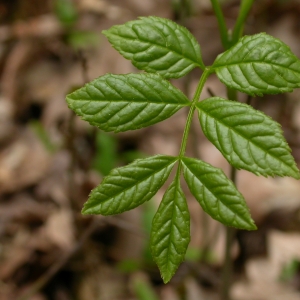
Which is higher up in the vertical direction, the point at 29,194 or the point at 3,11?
the point at 3,11

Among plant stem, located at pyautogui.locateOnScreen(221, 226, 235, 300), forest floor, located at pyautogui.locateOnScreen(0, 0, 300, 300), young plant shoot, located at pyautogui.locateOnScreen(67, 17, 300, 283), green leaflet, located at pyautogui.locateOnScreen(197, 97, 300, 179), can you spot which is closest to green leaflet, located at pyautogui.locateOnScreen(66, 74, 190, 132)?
young plant shoot, located at pyautogui.locateOnScreen(67, 17, 300, 283)

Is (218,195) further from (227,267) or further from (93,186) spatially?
(93,186)

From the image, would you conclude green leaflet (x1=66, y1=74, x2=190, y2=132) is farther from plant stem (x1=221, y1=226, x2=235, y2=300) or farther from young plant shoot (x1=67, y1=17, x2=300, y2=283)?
plant stem (x1=221, y1=226, x2=235, y2=300)

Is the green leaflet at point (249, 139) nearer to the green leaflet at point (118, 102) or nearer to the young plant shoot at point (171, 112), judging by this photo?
the young plant shoot at point (171, 112)

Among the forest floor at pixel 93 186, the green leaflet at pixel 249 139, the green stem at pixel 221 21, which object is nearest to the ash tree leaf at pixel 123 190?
the green leaflet at pixel 249 139

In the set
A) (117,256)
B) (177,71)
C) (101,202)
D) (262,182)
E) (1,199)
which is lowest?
(117,256)

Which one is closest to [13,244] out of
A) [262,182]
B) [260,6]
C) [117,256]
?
[117,256]

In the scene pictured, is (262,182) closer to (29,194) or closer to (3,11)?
(29,194)

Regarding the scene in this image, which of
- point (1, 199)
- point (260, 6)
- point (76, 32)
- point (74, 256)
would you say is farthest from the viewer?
point (76, 32)
